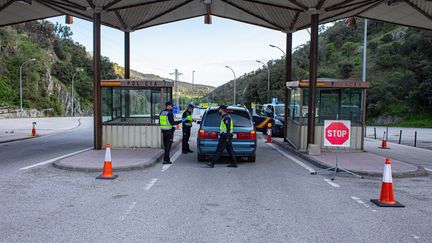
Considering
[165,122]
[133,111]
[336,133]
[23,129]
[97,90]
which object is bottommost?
[23,129]

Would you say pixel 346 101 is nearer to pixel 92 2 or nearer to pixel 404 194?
pixel 404 194

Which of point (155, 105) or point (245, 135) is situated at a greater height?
point (155, 105)

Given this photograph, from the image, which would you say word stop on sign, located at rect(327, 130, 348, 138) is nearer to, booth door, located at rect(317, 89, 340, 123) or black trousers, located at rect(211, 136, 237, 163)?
black trousers, located at rect(211, 136, 237, 163)

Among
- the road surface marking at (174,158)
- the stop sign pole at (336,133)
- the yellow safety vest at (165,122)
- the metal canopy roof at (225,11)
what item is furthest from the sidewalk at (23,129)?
the stop sign pole at (336,133)

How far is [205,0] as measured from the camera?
1566 centimetres

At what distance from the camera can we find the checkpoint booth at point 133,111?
46.5ft

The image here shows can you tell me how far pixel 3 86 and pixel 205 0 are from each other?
5046 cm

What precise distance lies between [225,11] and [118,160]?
10.8 m

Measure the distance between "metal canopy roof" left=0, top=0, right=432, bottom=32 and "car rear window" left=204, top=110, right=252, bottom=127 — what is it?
491 centimetres

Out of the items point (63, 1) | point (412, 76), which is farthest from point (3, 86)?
point (412, 76)

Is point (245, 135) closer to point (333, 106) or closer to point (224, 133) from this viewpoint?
point (224, 133)

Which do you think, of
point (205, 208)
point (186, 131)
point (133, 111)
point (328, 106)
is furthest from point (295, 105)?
point (205, 208)

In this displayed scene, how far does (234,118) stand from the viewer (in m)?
12.0

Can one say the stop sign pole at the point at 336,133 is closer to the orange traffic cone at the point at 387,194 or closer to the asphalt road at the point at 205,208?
the asphalt road at the point at 205,208
